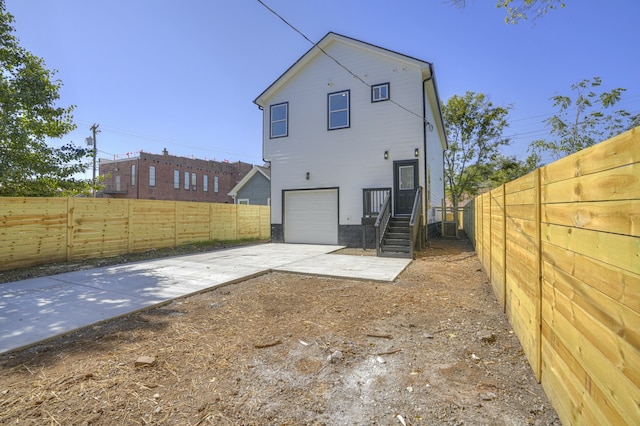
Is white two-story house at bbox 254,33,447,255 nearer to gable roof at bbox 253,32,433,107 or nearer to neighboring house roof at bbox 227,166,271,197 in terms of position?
gable roof at bbox 253,32,433,107

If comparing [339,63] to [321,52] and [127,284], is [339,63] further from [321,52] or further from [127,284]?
[127,284]

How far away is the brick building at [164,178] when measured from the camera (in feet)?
100

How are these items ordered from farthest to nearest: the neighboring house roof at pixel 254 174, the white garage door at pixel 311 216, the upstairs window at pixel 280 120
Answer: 1. the neighboring house roof at pixel 254 174
2. the upstairs window at pixel 280 120
3. the white garage door at pixel 311 216

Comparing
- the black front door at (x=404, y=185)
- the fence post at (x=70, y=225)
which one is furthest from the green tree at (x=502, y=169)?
the fence post at (x=70, y=225)

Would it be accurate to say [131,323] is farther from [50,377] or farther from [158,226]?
[158,226]

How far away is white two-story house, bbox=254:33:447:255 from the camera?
34.5ft

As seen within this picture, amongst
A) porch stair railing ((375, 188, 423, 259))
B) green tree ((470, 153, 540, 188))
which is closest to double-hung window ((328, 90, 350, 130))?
porch stair railing ((375, 188, 423, 259))

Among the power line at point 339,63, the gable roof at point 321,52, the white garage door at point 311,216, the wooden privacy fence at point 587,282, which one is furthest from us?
the white garage door at point 311,216

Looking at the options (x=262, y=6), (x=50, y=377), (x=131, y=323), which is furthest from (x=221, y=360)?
(x=262, y=6)

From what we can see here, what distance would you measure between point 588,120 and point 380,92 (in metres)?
10.9

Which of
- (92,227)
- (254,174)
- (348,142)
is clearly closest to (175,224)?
(92,227)

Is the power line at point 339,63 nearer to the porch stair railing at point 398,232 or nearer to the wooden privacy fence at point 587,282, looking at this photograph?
the porch stair railing at point 398,232

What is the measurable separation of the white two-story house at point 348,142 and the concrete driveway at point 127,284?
262 cm

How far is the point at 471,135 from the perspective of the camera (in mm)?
20000
